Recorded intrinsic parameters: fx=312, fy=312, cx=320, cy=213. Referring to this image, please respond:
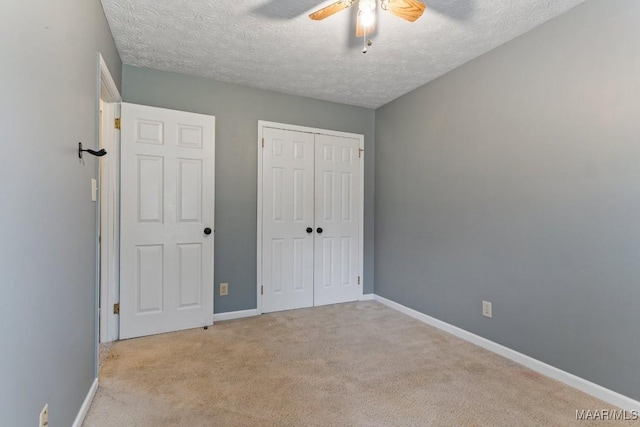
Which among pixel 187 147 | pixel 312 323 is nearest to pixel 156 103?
pixel 187 147

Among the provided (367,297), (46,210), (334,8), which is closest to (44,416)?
(46,210)

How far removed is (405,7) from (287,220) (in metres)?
→ 2.31

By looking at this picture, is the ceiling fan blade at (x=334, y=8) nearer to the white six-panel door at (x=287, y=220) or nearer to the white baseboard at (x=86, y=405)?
the white six-panel door at (x=287, y=220)

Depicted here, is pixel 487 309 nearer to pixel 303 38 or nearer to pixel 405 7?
pixel 405 7

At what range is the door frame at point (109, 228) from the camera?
8.61ft

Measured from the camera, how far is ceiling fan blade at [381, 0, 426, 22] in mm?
1609

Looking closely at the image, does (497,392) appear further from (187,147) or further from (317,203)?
(187,147)

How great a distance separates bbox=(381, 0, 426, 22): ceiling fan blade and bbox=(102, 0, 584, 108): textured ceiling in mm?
396

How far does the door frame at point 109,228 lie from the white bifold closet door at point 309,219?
133cm

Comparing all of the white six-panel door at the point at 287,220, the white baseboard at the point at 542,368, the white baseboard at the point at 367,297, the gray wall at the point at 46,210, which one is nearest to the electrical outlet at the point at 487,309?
the white baseboard at the point at 542,368

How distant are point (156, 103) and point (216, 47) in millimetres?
852

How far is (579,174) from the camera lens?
1.99 metres
